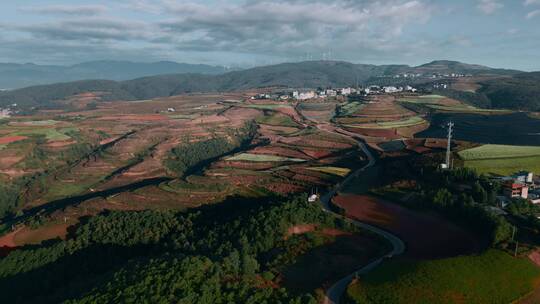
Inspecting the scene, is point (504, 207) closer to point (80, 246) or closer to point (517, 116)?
point (80, 246)

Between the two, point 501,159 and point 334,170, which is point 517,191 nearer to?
point 501,159

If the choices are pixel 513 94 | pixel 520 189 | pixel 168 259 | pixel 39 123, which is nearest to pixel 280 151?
pixel 520 189

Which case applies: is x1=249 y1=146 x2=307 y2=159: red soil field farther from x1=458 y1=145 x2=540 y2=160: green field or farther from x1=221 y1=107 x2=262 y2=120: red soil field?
x1=221 y1=107 x2=262 y2=120: red soil field

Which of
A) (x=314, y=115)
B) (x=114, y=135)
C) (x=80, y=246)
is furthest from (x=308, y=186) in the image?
(x=114, y=135)

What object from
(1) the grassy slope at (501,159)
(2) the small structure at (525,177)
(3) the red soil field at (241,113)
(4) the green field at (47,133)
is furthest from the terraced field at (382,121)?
(4) the green field at (47,133)

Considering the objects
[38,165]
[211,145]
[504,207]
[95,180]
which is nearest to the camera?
[504,207]

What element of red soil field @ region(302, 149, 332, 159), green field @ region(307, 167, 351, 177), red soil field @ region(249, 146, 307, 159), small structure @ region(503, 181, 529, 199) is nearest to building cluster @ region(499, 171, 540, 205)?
small structure @ region(503, 181, 529, 199)
